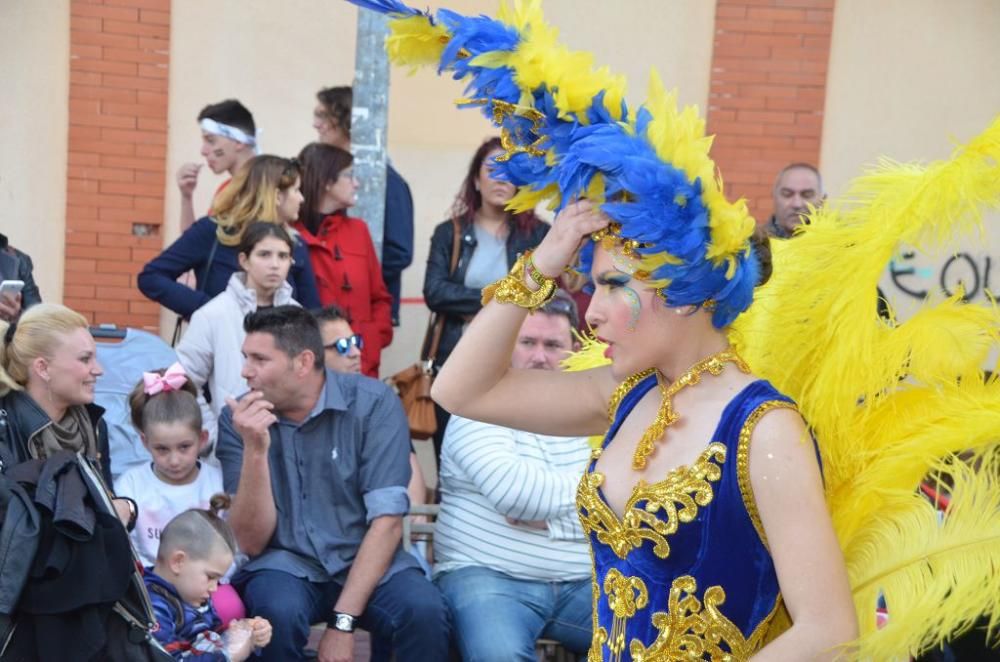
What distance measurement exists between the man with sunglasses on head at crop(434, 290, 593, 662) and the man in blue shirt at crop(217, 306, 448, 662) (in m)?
0.16

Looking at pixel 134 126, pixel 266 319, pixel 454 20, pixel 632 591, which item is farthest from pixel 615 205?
pixel 134 126

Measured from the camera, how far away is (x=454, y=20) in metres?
2.59

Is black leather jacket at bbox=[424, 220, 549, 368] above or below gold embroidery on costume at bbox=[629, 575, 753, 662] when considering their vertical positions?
above

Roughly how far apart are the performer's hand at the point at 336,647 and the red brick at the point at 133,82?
4155 millimetres

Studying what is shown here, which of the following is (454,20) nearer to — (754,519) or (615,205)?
(615,205)

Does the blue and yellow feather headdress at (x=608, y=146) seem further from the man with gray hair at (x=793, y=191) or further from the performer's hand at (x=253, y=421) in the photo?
the man with gray hair at (x=793, y=191)

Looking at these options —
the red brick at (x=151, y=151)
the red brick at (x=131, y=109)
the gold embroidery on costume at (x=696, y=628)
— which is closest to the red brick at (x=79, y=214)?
the red brick at (x=151, y=151)

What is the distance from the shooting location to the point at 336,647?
488 cm

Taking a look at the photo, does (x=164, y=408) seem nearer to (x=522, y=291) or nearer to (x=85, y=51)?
(x=522, y=291)

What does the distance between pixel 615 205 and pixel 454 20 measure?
0.49 m

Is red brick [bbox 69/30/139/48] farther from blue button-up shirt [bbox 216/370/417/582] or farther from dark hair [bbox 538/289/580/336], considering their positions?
dark hair [bbox 538/289/580/336]

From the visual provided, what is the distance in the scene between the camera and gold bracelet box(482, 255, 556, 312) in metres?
2.64

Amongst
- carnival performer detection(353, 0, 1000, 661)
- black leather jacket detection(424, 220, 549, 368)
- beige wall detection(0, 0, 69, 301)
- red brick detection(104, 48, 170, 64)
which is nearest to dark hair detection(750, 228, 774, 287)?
carnival performer detection(353, 0, 1000, 661)

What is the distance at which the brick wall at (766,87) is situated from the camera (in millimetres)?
8320
